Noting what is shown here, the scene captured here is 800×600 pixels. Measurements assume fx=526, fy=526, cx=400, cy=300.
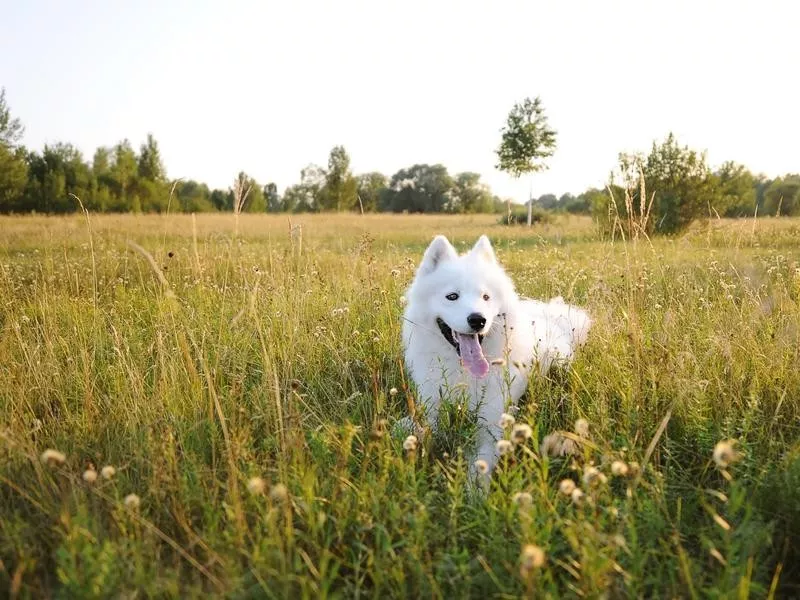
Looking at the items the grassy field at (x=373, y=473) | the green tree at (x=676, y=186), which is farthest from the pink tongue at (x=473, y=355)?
the green tree at (x=676, y=186)

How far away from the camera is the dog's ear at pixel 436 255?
3.19 m

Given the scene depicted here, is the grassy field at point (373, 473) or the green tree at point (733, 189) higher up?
the green tree at point (733, 189)

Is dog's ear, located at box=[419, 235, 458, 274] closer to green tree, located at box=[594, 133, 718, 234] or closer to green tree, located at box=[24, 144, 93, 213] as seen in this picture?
green tree, located at box=[594, 133, 718, 234]

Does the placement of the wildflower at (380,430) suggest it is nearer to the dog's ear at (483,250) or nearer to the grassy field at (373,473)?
the grassy field at (373,473)

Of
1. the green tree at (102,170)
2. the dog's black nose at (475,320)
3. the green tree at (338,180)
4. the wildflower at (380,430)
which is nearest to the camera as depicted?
the wildflower at (380,430)

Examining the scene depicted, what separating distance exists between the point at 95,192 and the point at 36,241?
26986 millimetres

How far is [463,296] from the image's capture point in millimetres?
2920

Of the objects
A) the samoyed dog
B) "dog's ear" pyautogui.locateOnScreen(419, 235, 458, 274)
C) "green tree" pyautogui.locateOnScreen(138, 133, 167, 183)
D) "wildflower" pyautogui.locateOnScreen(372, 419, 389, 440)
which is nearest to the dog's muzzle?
the samoyed dog

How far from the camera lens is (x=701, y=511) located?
2.01 meters

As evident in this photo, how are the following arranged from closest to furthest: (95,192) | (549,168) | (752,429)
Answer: (752,429) < (549,168) < (95,192)

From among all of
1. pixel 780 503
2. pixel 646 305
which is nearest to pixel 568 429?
pixel 780 503

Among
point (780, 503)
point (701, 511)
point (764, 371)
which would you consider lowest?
point (701, 511)

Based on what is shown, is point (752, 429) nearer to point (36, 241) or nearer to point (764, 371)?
point (764, 371)

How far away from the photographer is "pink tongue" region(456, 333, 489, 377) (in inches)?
110
